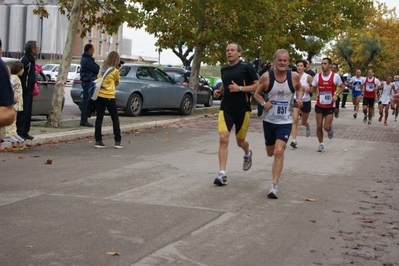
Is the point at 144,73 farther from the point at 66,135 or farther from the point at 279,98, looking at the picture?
the point at 279,98

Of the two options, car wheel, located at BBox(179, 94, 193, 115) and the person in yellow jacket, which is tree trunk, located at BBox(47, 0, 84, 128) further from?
car wheel, located at BBox(179, 94, 193, 115)

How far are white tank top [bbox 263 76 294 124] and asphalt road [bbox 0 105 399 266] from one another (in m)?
0.93

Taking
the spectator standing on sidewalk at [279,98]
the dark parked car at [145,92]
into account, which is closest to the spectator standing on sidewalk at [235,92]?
the spectator standing on sidewalk at [279,98]

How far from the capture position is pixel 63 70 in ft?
60.1

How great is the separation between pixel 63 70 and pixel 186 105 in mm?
8030

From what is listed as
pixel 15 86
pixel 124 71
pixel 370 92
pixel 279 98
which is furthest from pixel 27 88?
pixel 370 92

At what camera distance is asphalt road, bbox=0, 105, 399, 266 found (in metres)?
6.51

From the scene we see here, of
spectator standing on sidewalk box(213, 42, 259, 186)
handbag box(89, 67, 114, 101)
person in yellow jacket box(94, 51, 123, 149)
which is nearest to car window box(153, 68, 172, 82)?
person in yellow jacket box(94, 51, 123, 149)

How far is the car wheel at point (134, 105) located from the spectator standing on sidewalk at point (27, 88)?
26.2 feet

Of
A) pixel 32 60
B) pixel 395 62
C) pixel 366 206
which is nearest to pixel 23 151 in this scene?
pixel 32 60

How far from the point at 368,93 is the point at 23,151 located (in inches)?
626

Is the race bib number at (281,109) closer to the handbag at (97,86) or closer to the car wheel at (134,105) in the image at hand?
the handbag at (97,86)

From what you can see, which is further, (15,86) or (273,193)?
(15,86)

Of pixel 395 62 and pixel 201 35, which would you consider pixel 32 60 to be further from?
pixel 395 62
